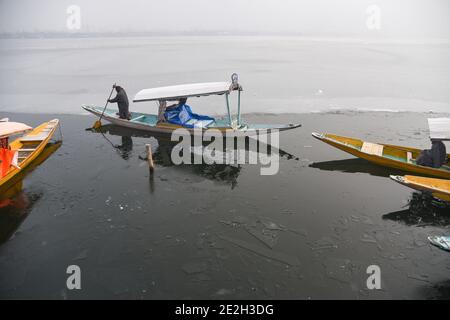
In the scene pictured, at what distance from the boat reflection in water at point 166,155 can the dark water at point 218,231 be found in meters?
0.09

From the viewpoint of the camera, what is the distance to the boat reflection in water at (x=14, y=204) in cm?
976

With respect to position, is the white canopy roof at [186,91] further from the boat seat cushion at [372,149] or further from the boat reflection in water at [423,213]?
the boat reflection in water at [423,213]

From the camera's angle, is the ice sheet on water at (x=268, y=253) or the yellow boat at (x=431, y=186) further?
the yellow boat at (x=431, y=186)

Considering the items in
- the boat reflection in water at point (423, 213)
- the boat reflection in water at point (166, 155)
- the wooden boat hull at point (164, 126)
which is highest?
the wooden boat hull at point (164, 126)

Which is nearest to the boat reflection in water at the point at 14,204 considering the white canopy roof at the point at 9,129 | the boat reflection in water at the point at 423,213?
the white canopy roof at the point at 9,129

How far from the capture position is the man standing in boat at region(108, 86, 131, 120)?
17.9 m

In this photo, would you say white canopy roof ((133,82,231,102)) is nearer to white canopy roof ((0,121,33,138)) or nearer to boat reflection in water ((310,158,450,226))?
white canopy roof ((0,121,33,138))

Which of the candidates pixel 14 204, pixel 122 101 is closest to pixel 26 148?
pixel 14 204

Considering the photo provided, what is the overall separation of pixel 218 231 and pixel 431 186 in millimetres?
6465

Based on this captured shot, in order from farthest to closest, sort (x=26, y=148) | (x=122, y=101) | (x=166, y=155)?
(x=122, y=101) < (x=166, y=155) < (x=26, y=148)

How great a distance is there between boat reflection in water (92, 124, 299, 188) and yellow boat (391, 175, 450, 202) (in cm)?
508

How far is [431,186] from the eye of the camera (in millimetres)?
9992

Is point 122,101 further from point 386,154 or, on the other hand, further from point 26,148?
point 386,154
